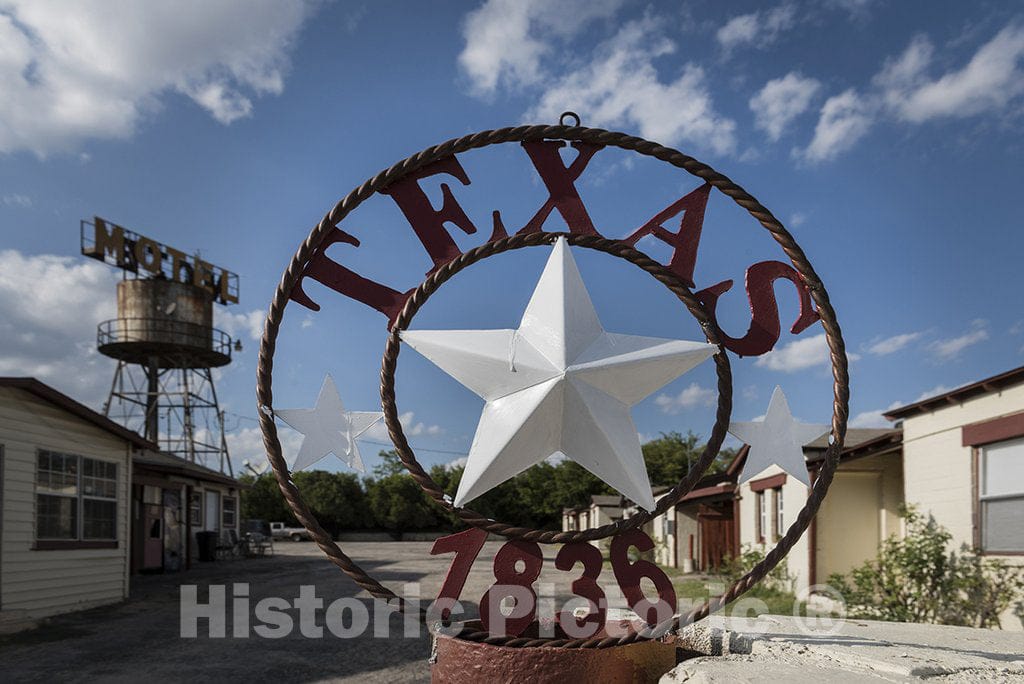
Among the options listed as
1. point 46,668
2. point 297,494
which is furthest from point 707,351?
point 46,668

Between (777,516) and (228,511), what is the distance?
1988 centimetres

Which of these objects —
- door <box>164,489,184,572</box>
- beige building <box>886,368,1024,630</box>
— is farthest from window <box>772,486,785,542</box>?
door <box>164,489,184,572</box>

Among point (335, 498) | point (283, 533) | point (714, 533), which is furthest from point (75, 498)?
point (283, 533)

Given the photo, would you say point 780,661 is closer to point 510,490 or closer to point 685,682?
point 685,682

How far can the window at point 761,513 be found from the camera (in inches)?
668

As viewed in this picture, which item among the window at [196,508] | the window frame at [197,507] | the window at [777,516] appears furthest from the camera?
the window at [196,508]

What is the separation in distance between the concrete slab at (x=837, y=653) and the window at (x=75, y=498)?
1215 cm

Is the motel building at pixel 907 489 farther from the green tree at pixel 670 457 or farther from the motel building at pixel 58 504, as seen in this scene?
the green tree at pixel 670 457

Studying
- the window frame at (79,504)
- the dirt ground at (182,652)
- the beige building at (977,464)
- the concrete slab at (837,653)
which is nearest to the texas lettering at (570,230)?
the concrete slab at (837,653)

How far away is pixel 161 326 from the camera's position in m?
25.6

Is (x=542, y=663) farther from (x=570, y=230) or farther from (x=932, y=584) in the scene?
(x=932, y=584)

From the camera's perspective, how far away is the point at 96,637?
1087cm

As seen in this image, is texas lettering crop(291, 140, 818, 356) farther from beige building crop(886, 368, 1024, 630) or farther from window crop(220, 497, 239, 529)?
window crop(220, 497, 239, 529)

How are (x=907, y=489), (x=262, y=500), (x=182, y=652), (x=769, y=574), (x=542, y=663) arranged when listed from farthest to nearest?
(x=262, y=500)
(x=769, y=574)
(x=907, y=489)
(x=182, y=652)
(x=542, y=663)
